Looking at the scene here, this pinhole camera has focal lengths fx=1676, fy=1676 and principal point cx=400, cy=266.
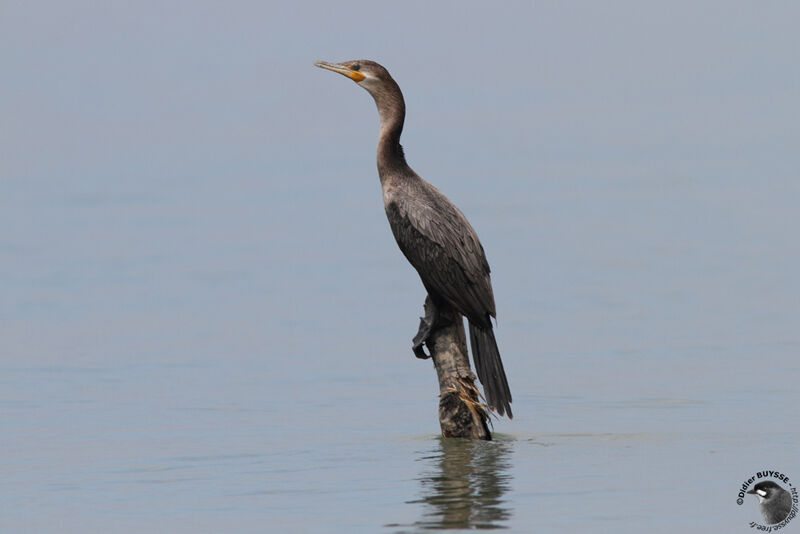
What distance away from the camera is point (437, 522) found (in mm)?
10734

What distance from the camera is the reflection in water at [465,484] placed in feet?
35.5

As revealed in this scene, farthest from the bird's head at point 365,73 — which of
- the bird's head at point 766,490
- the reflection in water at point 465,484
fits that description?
the bird's head at point 766,490

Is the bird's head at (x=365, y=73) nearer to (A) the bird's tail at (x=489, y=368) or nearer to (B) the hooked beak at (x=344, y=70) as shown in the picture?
(B) the hooked beak at (x=344, y=70)

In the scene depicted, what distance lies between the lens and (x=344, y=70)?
45.3ft

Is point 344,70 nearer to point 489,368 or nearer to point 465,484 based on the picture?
point 489,368

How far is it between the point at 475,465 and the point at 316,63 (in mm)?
3711

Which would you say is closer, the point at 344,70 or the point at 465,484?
the point at 465,484

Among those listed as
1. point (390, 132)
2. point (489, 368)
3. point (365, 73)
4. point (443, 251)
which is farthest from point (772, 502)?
point (365, 73)

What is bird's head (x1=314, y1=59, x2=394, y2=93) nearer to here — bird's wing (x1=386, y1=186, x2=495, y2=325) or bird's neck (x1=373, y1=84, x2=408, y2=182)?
bird's neck (x1=373, y1=84, x2=408, y2=182)

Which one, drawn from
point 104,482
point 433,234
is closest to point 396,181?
point 433,234

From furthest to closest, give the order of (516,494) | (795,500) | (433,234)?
(433,234) < (516,494) < (795,500)

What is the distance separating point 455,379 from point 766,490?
3606 mm

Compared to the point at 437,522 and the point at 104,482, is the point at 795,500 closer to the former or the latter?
the point at 437,522

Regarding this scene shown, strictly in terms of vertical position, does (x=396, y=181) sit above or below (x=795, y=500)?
above
